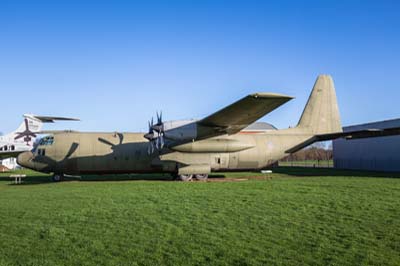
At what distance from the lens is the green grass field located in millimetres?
6328

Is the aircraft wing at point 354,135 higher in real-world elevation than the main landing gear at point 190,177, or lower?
higher

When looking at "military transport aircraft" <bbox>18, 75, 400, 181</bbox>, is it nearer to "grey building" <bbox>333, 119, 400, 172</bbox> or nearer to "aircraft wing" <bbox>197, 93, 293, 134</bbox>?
"aircraft wing" <bbox>197, 93, 293, 134</bbox>

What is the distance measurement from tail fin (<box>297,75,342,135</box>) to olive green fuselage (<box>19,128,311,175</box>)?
499 cm

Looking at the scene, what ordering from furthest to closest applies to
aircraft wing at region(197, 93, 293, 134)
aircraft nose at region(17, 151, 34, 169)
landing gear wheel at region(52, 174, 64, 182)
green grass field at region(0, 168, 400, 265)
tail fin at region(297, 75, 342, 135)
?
tail fin at region(297, 75, 342, 135)
landing gear wheel at region(52, 174, 64, 182)
aircraft nose at region(17, 151, 34, 169)
aircraft wing at region(197, 93, 293, 134)
green grass field at region(0, 168, 400, 265)

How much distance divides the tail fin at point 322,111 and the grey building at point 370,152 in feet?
39.9

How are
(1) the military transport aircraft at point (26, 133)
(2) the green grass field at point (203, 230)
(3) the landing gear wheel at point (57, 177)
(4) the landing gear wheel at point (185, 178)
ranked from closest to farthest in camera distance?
(2) the green grass field at point (203, 230) → (4) the landing gear wheel at point (185, 178) → (3) the landing gear wheel at point (57, 177) → (1) the military transport aircraft at point (26, 133)

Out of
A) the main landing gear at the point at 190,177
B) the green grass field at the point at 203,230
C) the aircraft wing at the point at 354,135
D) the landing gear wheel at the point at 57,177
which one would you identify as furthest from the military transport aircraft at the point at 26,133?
the green grass field at the point at 203,230

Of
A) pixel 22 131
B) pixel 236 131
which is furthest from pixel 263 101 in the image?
pixel 22 131

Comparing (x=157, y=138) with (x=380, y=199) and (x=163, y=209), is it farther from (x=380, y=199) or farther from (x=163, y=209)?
(x=380, y=199)

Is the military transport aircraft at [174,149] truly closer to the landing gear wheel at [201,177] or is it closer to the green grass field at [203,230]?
the landing gear wheel at [201,177]

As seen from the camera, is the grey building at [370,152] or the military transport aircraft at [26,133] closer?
the grey building at [370,152]

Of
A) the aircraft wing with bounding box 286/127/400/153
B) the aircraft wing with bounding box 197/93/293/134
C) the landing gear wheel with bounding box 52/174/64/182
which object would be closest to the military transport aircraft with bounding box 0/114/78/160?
the landing gear wheel with bounding box 52/174/64/182

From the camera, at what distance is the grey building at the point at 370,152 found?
36.5 metres

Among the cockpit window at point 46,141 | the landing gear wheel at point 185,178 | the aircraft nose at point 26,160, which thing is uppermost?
the cockpit window at point 46,141
